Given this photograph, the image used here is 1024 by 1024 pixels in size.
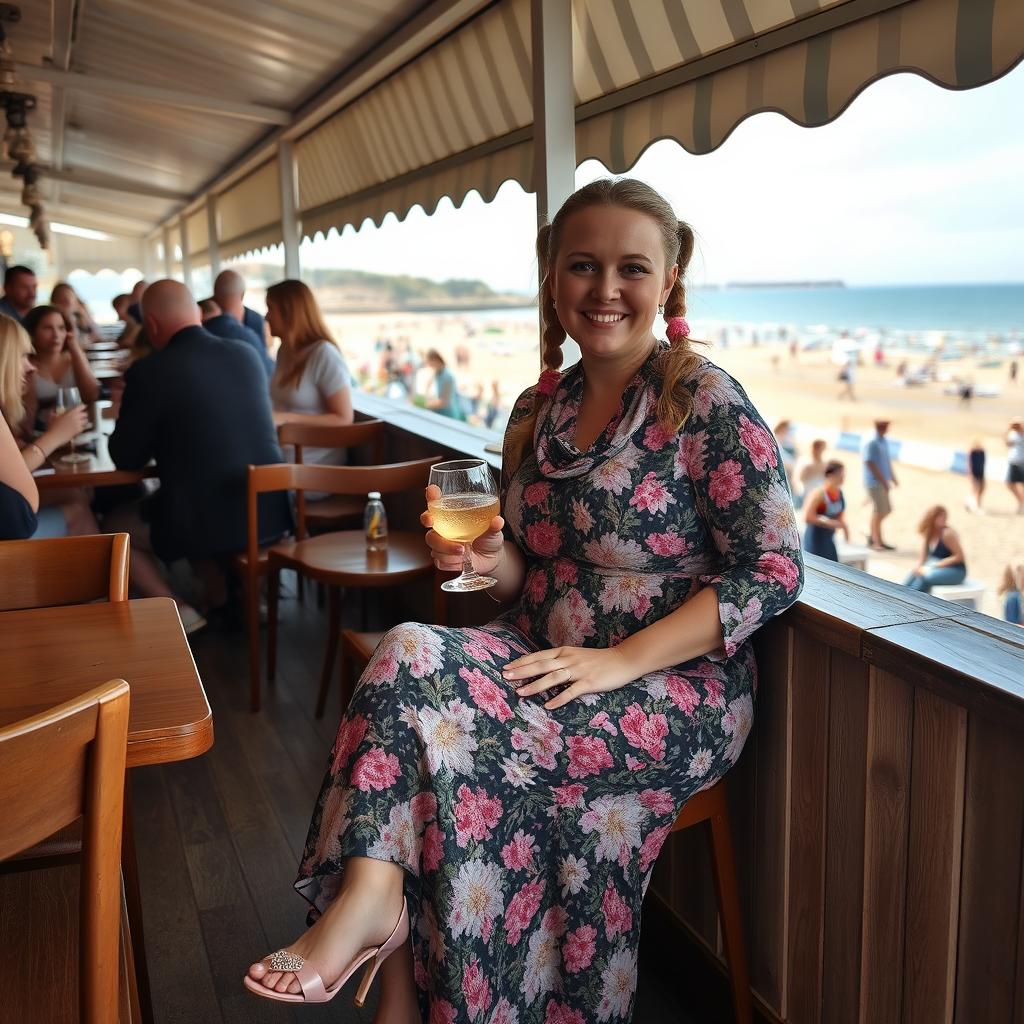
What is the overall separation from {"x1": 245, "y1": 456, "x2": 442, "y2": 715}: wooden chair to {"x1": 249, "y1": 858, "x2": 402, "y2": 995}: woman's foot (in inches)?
63.5

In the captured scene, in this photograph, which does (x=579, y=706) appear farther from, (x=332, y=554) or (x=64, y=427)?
(x=64, y=427)

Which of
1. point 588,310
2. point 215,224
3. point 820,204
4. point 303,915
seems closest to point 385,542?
point 303,915

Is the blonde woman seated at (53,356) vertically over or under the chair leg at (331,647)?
over

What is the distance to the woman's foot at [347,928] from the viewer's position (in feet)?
4.54

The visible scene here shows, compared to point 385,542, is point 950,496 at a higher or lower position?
lower

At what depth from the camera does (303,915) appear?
2.28 metres

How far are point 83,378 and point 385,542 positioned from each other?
3063mm

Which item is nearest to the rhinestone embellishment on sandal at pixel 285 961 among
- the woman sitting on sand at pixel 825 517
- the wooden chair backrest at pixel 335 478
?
the wooden chair backrest at pixel 335 478

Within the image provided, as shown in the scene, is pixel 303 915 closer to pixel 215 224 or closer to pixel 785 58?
pixel 785 58

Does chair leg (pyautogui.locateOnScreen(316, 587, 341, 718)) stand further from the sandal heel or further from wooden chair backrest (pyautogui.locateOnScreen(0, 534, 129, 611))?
the sandal heel

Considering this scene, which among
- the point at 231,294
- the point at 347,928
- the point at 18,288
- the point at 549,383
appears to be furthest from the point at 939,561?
the point at 347,928

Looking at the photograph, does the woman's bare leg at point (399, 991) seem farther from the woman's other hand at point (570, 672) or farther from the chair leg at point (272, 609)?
A: the chair leg at point (272, 609)

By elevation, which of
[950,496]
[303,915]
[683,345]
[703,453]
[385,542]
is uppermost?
[683,345]

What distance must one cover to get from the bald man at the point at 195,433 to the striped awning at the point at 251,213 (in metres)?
4.03
